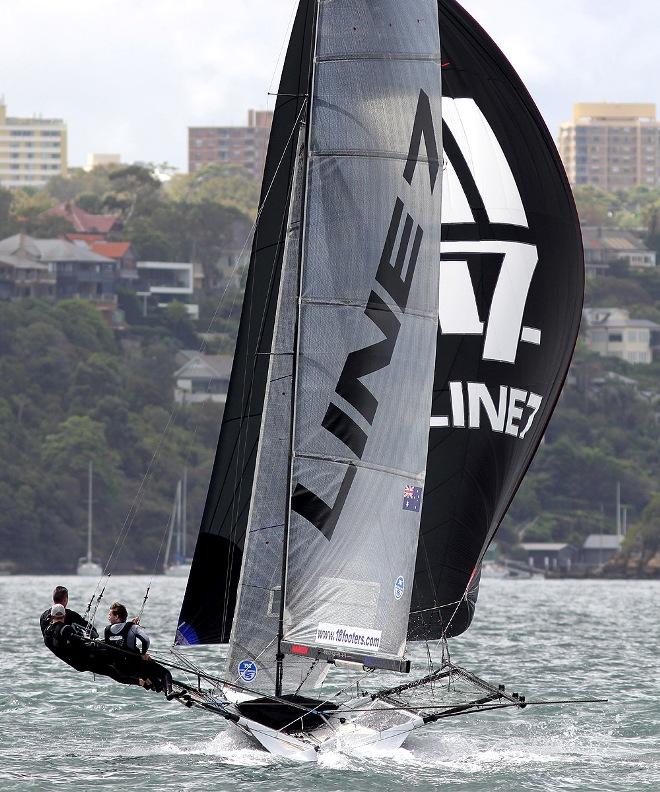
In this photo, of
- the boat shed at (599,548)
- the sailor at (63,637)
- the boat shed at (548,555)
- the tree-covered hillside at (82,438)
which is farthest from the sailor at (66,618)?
the boat shed at (599,548)

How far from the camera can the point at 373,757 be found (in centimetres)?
1531

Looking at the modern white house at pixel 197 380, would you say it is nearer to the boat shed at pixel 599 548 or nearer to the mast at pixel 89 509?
the mast at pixel 89 509

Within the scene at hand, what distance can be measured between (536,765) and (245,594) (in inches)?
113

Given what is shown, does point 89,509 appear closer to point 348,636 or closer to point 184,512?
point 184,512

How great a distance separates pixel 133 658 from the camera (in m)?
14.9

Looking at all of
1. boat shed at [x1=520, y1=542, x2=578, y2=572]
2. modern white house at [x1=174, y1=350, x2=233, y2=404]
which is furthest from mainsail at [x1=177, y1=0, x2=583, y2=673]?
modern white house at [x1=174, y1=350, x2=233, y2=404]

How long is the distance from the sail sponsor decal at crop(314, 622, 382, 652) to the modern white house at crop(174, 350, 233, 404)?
247 feet

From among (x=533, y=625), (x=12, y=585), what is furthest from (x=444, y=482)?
(x=12, y=585)

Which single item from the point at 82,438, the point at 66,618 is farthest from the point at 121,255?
the point at 66,618

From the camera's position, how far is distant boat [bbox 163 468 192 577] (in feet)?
261

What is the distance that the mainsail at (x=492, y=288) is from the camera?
16703 mm

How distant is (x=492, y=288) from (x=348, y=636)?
3.50 m

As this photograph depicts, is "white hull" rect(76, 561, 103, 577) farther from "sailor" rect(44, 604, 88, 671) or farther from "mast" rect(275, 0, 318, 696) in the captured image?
"mast" rect(275, 0, 318, 696)

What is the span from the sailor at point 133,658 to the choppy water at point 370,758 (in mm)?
738
